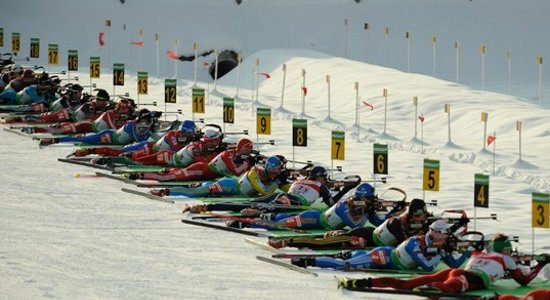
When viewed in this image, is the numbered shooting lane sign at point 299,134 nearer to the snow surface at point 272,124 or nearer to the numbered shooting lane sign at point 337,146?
the snow surface at point 272,124

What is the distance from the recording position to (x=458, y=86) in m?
39.7

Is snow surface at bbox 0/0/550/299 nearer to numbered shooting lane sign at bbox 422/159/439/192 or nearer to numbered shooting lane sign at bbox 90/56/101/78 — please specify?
numbered shooting lane sign at bbox 422/159/439/192

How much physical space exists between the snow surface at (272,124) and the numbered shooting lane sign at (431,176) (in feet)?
2.83

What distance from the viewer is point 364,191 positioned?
78.8 ft

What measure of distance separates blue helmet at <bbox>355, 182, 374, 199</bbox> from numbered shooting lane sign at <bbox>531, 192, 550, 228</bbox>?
108 inches

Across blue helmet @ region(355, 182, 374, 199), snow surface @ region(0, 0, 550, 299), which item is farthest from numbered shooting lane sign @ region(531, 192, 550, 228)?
blue helmet @ region(355, 182, 374, 199)

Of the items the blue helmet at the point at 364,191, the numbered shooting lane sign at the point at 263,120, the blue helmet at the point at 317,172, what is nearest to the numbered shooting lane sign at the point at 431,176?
the blue helmet at the point at 364,191

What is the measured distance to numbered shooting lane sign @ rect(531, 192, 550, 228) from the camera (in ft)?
71.7

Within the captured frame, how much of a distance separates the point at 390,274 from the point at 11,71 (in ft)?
72.7

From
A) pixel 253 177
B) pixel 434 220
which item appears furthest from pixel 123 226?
pixel 434 220

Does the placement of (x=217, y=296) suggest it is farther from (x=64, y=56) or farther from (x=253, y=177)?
(x=64, y=56)

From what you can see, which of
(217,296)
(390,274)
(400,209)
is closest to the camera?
(217,296)

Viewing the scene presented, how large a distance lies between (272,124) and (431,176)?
40.6 ft

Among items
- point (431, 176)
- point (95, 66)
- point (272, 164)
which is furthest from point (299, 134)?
point (95, 66)
